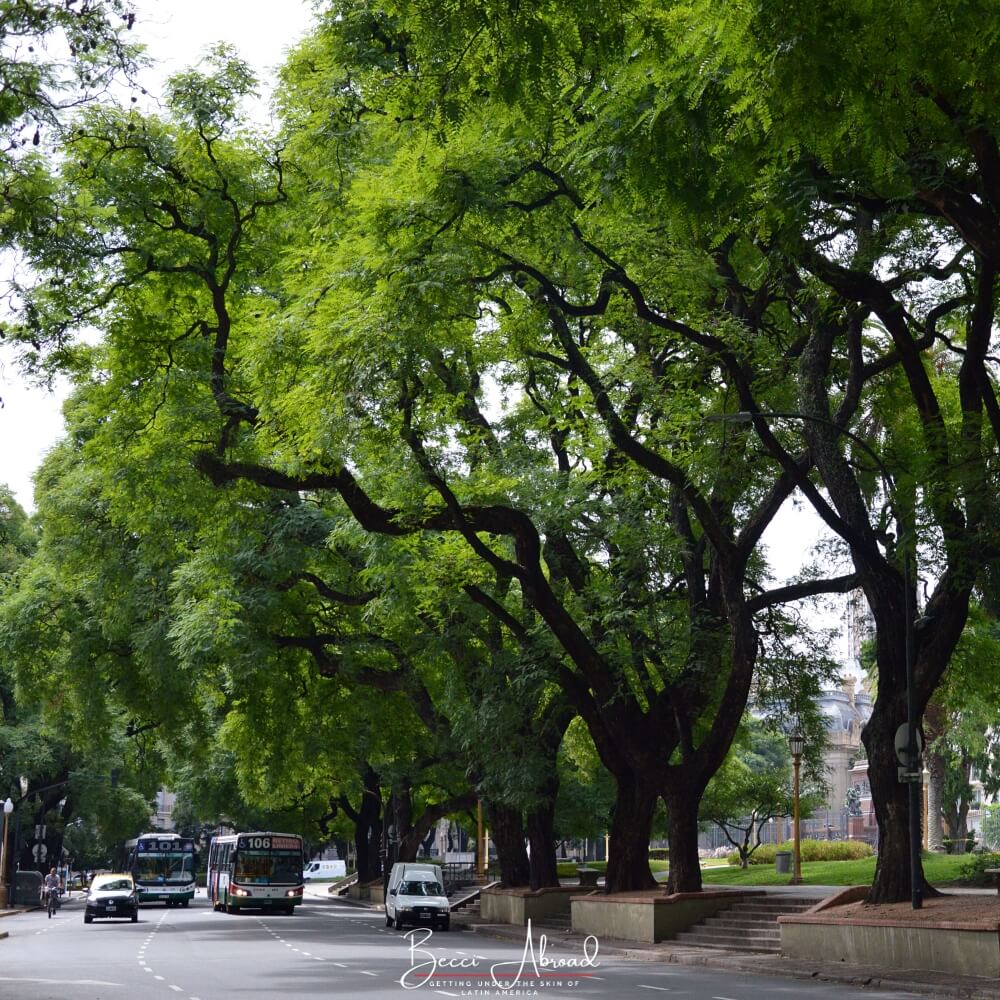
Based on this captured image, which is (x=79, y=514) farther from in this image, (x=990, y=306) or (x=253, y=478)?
(x=990, y=306)

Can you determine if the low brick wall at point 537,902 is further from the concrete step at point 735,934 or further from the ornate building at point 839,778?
the ornate building at point 839,778

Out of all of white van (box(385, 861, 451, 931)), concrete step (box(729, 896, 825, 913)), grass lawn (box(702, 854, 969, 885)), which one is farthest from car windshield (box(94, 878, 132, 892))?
concrete step (box(729, 896, 825, 913))

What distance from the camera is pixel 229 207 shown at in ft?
84.5

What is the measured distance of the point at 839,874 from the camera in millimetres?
42750

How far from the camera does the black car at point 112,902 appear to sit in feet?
156

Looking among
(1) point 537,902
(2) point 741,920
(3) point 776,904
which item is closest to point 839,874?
(1) point 537,902

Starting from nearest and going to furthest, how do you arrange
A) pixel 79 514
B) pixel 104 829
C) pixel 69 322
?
pixel 69 322
pixel 79 514
pixel 104 829

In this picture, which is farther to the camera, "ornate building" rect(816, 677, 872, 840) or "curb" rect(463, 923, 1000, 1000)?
"ornate building" rect(816, 677, 872, 840)

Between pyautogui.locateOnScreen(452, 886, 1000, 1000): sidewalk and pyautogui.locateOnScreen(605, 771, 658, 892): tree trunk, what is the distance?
169cm

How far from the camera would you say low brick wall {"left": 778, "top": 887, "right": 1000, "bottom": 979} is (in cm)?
1906

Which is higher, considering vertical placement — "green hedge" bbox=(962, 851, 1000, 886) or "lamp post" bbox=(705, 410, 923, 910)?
"lamp post" bbox=(705, 410, 923, 910)

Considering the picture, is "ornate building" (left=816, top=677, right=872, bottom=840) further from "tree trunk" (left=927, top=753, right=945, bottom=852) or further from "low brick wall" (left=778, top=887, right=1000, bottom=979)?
"low brick wall" (left=778, top=887, right=1000, bottom=979)

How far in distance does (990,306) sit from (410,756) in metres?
31.5

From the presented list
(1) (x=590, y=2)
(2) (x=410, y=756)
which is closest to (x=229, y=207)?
(1) (x=590, y=2)
